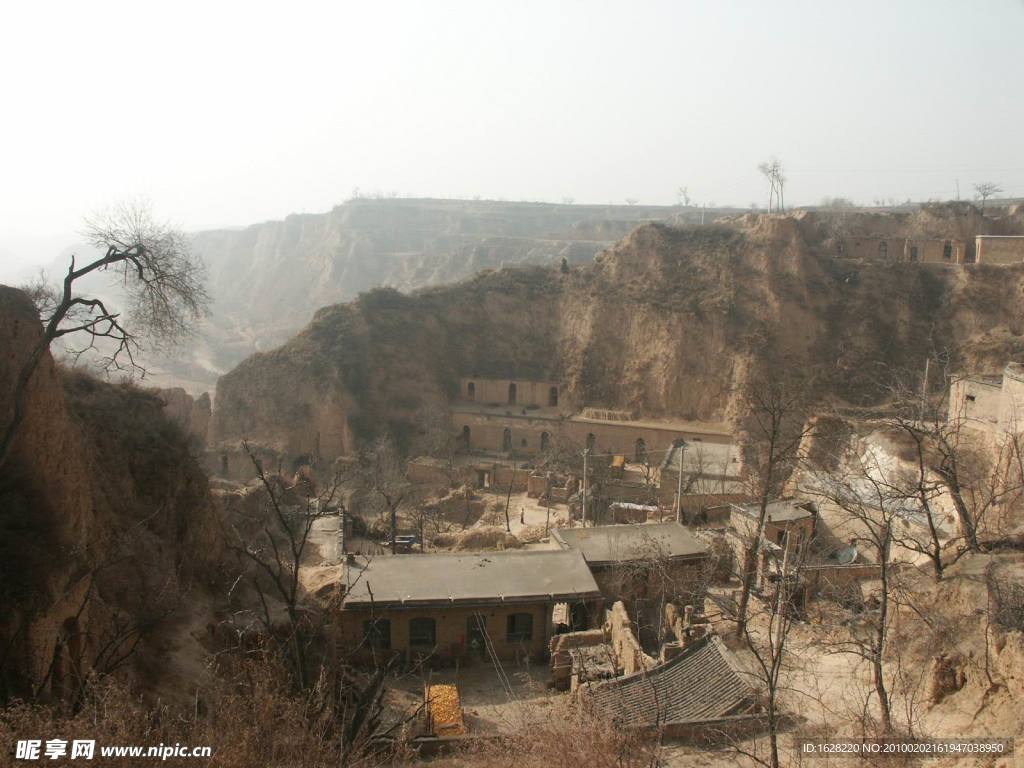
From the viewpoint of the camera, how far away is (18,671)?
9.23 meters

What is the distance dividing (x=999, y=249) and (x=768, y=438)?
38.4m

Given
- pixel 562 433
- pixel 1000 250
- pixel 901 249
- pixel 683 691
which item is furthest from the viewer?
pixel 901 249

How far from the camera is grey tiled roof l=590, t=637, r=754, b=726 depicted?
12711 millimetres

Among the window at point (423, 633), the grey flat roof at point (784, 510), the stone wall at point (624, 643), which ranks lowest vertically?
the window at point (423, 633)

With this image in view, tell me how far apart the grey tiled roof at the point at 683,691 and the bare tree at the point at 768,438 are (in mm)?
1471

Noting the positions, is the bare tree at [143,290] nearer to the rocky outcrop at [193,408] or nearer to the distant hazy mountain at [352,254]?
the rocky outcrop at [193,408]

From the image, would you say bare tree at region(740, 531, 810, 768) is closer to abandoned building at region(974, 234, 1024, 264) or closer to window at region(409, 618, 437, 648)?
window at region(409, 618, 437, 648)

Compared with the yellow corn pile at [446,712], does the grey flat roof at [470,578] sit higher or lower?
higher

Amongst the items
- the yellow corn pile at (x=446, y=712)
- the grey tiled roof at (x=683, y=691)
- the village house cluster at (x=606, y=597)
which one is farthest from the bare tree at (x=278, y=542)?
the grey tiled roof at (x=683, y=691)

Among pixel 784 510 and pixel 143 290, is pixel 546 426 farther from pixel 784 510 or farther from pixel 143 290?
pixel 143 290

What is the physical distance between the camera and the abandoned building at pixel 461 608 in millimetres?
16875

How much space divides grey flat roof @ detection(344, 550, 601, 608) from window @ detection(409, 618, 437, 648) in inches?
22.1

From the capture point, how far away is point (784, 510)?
22891 mm

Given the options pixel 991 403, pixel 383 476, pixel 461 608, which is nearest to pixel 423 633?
pixel 461 608
